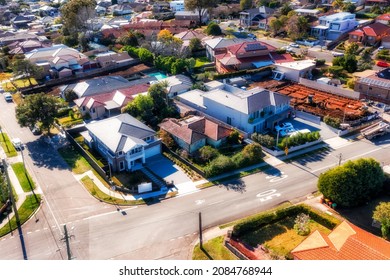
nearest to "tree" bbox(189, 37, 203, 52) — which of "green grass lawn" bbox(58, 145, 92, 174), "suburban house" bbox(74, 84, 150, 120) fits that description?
"suburban house" bbox(74, 84, 150, 120)

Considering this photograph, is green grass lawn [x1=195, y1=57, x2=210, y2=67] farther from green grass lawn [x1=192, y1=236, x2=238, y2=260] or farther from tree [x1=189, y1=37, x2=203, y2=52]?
green grass lawn [x1=192, y1=236, x2=238, y2=260]

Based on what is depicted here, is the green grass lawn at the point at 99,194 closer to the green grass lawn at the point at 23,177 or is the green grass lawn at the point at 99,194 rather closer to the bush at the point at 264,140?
the green grass lawn at the point at 23,177

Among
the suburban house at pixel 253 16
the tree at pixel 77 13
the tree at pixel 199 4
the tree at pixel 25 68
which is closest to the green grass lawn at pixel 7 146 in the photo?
the tree at pixel 25 68

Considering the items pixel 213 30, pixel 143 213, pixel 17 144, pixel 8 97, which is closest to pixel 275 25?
pixel 213 30

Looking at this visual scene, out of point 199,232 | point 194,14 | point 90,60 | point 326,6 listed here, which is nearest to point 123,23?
point 194,14

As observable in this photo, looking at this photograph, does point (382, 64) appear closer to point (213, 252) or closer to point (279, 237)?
point (279, 237)

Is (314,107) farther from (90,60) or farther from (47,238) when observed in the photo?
(90,60)
